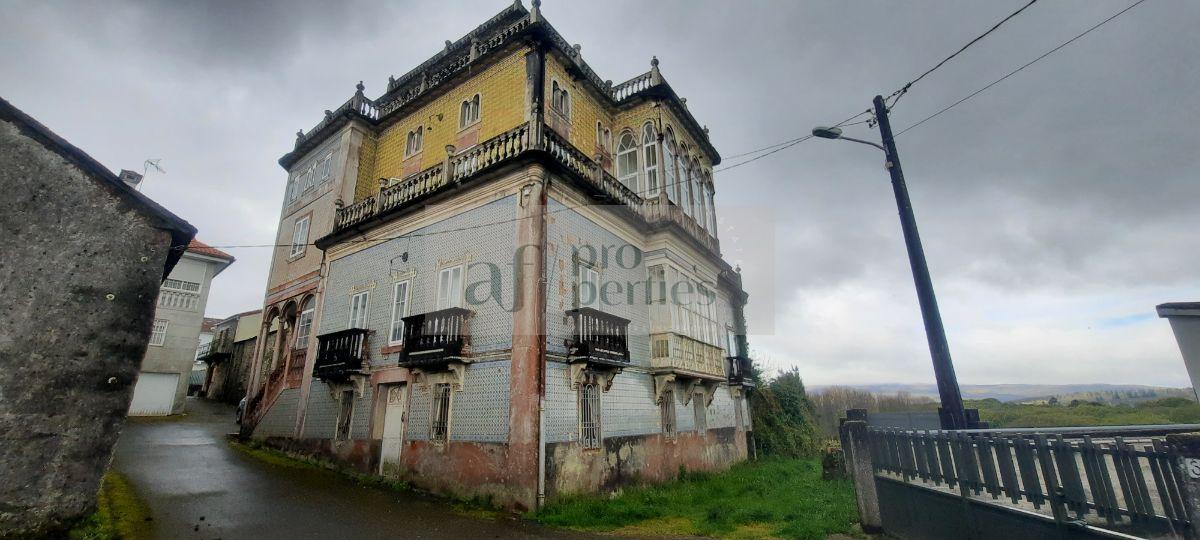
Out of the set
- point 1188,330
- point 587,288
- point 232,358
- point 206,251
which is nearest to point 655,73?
point 587,288

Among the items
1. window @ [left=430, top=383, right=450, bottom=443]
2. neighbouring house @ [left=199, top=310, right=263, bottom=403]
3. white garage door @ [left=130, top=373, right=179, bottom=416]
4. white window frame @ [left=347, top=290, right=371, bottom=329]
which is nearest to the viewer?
window @ [left=430, top=383, right=450, bottom=443]

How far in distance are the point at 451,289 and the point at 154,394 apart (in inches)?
980

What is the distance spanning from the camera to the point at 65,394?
595 centimetres

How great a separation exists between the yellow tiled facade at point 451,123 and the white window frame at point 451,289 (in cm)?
483

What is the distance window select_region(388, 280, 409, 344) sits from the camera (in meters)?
14.7

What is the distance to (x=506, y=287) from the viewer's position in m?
12.5

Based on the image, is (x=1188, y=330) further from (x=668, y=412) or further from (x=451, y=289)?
(x=451, y=289)

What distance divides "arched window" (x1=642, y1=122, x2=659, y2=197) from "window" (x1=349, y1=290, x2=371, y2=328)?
409 inches

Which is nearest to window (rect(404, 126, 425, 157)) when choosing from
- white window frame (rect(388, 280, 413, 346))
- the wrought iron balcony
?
white window frame (rect(388, 280, 413, 346))

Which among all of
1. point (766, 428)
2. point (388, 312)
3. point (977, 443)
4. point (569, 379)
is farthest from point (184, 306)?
point (977, 443)

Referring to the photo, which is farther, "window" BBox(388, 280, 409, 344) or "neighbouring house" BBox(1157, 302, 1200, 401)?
"window" BBox(388, 280, 409, 344)

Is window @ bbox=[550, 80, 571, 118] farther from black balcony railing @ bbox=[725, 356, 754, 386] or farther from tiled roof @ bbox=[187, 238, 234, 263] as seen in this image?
tiled roof @ bbox=[187, 238, 234, 263]

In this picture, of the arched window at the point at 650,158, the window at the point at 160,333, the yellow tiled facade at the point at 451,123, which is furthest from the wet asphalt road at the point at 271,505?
the window at the point at 160,333

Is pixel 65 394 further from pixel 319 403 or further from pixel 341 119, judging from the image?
pixel 341 119
